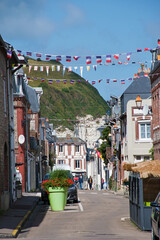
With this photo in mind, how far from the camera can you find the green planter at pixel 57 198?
77.2 ft

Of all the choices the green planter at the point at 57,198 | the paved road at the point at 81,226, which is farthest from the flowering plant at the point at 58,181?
the paved road at the point at 81,226

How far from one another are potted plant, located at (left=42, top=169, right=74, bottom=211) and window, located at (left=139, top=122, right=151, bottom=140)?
25.9 metres

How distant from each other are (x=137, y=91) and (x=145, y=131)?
20.9 feet

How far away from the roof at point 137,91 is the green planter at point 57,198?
30.2m

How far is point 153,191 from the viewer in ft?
55.2

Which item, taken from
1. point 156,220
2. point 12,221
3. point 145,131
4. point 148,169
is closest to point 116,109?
point 145,131

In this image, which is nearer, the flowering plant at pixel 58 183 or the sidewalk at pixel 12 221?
the sidewalk at pixel 12 221

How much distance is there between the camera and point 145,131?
49.2 meters

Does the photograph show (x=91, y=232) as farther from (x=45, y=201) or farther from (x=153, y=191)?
(x=45, y=201)

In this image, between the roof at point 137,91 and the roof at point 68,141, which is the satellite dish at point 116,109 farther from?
the roof at point 68,141

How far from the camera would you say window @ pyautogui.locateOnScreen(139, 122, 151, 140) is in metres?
49.1

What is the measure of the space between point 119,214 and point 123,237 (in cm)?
820

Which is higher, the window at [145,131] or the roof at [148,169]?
the window at [145,131]

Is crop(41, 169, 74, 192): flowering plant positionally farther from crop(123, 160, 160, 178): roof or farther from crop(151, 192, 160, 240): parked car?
crop(151, 192, 160, 240): parked car
